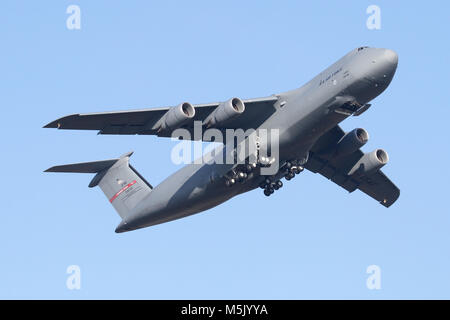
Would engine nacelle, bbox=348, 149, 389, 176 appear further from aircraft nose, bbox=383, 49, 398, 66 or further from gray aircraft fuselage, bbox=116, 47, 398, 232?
aircraft nose, bbox=383, 49, 398, 66

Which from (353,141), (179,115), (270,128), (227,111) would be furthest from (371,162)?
(179,115)

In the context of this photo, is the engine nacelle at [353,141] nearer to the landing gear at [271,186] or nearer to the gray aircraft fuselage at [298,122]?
the gray aircraft fuselage at [298,122]

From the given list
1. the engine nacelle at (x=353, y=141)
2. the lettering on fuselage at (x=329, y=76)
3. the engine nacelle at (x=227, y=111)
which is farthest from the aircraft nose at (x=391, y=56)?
the engine nacelle at (x=227, y=111)

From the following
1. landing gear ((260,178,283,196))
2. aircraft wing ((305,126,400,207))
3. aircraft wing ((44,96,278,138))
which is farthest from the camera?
aircraft wing ((305,126,400,207))

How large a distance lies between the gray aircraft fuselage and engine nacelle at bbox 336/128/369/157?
1.95m

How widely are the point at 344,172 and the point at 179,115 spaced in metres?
8.22

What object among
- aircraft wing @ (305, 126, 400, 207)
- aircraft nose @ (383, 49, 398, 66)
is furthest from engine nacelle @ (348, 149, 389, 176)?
aircraft nose @ (383, 49, 398, 66)

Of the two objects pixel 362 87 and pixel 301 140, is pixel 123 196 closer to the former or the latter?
pixel 301 140

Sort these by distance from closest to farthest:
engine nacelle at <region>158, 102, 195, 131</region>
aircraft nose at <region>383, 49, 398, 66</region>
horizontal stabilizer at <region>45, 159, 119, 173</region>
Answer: aircraft nose at <region>383, 49, 398, 66</region> < engine nacelle at <region>158, 102, 195, 131</region> < horizontal stabilizer at <region>45, 159, 119, 173</region>

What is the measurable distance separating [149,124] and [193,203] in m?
3.37

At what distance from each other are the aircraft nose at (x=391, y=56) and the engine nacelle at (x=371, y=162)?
17.0ft

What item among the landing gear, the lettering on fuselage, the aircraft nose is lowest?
the landing gear

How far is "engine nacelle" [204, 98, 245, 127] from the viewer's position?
79.8ft

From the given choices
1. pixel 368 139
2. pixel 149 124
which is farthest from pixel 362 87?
pixel 149 124
